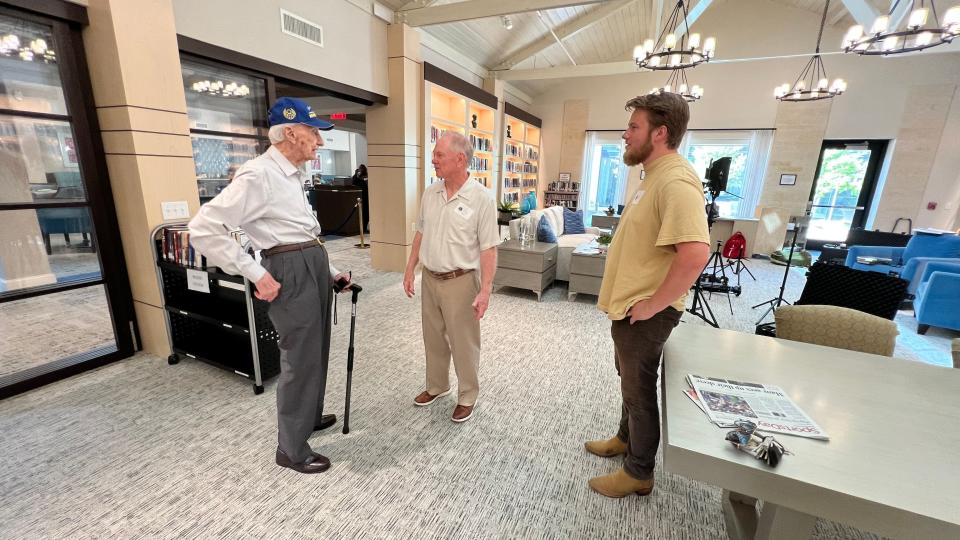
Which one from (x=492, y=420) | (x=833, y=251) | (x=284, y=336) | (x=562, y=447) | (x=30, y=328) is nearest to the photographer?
(x=284, y=336)

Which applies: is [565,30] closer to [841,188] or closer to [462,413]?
[841,188]

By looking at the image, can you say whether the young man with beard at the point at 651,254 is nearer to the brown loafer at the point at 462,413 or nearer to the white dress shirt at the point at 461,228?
the white dress shirt at the point at 461,228

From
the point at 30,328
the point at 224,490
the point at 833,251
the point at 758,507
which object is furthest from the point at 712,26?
the point at 30,328

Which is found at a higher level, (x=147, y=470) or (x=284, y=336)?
(x=284, y=336)

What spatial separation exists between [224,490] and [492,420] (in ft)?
4.40

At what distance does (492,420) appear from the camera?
2.28 metres

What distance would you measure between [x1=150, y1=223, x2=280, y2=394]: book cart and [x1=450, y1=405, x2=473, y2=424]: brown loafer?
1.27 metres

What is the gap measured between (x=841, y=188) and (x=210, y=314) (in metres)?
10.5

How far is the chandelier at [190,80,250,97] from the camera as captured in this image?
314cm

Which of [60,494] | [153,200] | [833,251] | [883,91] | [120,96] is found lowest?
[60,494]

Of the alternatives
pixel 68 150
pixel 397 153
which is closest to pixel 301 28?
pixel 397 153

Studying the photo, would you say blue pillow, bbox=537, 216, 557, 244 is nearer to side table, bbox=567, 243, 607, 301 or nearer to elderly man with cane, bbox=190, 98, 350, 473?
side table, bbox=567, 243, 607, 301

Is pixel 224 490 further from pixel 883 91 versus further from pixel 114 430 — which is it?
pixel 883 91

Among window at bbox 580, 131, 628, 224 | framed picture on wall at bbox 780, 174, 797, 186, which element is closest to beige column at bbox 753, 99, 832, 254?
framed picture on wall at bbox 780, 174, 797, 186
